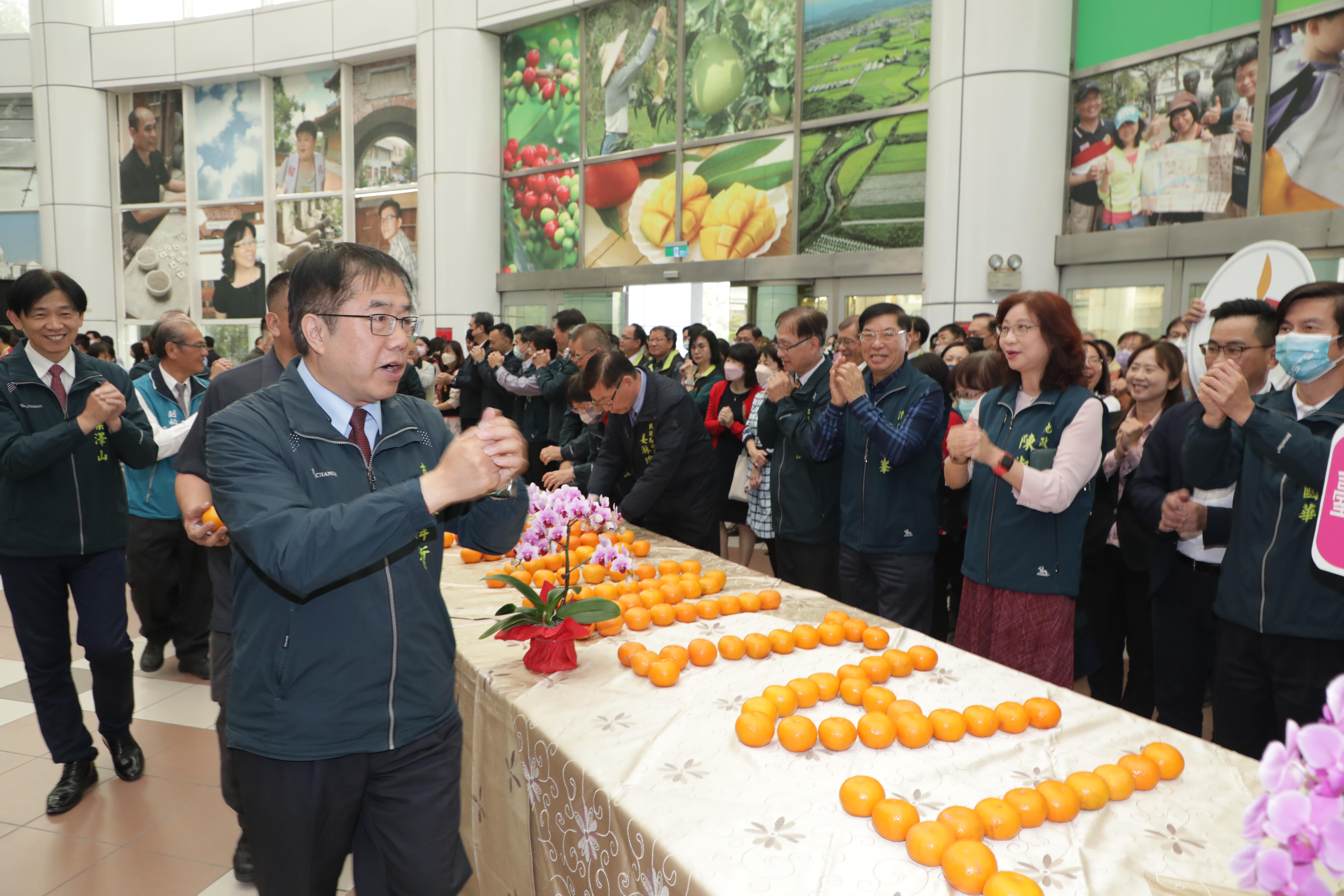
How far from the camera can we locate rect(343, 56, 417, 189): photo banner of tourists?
556 inches

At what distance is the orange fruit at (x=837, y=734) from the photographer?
169 cm

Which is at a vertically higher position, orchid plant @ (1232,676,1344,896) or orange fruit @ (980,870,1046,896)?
orchid plant @ (1232,676,1344,896)

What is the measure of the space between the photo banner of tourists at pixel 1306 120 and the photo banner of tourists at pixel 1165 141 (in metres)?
0.19

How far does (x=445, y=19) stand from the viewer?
1284 centimetres

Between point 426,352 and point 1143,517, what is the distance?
9.21 meters

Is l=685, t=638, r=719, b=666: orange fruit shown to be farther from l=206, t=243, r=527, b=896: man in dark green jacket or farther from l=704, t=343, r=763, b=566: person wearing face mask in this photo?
l=704, t=343, r=763, b=566: person wearing face mask

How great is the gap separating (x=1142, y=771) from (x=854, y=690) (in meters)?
0.58

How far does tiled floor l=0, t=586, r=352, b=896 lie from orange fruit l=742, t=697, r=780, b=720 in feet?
5.52

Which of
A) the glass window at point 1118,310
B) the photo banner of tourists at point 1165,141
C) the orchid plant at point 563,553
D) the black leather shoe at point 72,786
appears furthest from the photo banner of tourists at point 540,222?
the black leather shoe at point 72,786

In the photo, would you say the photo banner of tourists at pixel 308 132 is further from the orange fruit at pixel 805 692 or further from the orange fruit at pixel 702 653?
the orange fruit at pixel 805 692

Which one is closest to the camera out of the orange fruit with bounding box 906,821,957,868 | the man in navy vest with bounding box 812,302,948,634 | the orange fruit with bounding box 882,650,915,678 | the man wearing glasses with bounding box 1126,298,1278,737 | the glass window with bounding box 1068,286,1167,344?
the orange fruit with bounding box 906,821,957,868

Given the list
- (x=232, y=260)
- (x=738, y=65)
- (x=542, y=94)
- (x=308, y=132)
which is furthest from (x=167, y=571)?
(x=232, y=260)

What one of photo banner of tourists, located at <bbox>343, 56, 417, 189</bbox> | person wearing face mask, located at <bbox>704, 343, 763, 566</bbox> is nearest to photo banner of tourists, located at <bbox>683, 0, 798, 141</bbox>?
photo banner of tourists, located at <bbox>343, 56, 417, 189</bbox>

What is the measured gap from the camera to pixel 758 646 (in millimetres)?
2201
